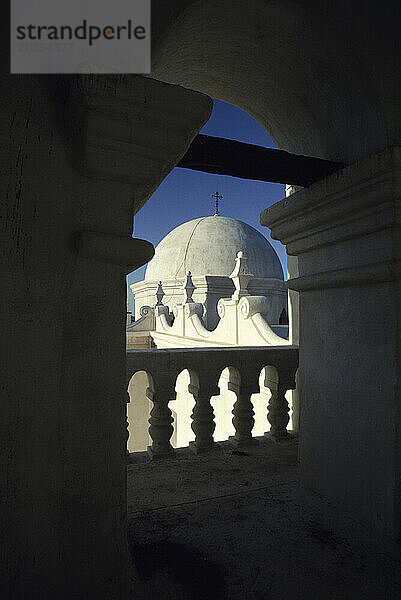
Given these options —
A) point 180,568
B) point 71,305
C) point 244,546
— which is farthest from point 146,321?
point 71,305

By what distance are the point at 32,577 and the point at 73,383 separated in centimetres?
60

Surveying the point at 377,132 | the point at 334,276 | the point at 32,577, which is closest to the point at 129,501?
the point at 32,577

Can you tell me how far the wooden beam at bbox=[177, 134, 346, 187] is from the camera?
1.81 metres

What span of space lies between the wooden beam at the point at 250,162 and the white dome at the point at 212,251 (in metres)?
21.0

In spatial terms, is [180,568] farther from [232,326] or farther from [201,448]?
[232,326]

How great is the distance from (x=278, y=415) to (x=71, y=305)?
2.78m

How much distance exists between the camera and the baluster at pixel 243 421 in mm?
3340

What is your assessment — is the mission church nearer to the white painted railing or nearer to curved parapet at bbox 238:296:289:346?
curved parapet at bbox 238:296:289:346

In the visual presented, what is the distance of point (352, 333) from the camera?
2131 millimetres

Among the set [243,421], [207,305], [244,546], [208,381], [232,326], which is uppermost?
[207,305]

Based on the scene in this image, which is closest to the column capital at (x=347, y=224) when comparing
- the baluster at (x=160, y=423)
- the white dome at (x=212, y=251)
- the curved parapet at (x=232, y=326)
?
the baluster at (x=160, y=423)

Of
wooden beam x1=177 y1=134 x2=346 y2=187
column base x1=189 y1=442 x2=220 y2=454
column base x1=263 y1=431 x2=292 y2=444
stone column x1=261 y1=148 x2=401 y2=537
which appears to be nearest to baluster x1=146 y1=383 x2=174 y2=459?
column base x1=189 y1=442 x2=220 y2=454

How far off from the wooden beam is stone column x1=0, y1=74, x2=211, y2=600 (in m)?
0.43

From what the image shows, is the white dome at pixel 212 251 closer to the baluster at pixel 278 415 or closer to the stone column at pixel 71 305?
the baluster at pixel 278 415
